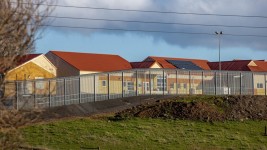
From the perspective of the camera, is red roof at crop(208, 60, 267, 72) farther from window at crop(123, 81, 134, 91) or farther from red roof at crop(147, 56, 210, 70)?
window at crop(123, 81, 134, 91)

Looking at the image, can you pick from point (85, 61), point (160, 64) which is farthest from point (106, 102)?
point (160, 64)

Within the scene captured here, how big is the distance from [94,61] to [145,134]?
57059mm

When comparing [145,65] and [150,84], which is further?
[145,65]

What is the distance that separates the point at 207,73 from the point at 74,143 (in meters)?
20.7

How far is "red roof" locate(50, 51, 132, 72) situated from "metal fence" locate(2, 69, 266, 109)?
36.9 meters

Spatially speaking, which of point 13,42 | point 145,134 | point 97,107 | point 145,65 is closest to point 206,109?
point 145,134

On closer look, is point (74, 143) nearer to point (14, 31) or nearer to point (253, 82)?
point (14, 31)

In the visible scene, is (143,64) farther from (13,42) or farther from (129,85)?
(13,42)

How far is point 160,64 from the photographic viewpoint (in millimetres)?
90000

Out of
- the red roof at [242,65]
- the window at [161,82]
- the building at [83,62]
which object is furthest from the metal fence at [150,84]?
the red roof at [242,65]

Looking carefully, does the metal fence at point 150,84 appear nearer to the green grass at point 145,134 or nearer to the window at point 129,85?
the window at point 129,85

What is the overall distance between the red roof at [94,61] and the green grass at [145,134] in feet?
161

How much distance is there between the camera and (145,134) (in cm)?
2914

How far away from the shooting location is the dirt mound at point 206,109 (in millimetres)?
33250
